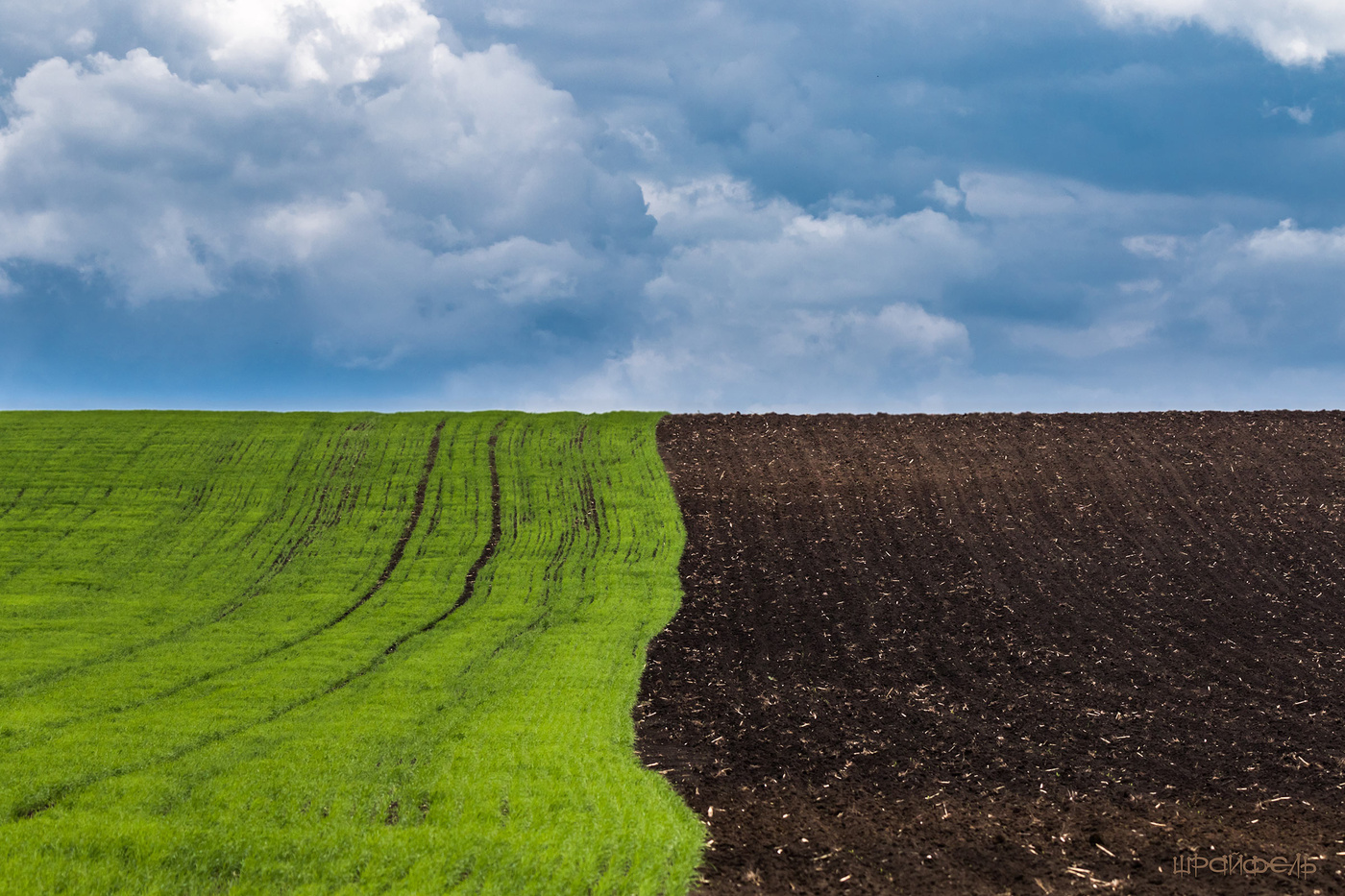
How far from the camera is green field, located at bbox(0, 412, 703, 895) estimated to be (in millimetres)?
10695

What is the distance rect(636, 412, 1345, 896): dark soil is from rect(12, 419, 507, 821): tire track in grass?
20.1ft

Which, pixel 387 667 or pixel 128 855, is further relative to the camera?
pixel 387 667

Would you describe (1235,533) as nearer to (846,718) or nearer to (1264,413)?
(1264,413)

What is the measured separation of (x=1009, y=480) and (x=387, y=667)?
23.5 m

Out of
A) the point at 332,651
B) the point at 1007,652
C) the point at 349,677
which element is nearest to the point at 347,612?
the point at 332,651

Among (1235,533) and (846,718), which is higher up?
(1235,533)

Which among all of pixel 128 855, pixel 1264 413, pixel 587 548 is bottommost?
pixel 128 855

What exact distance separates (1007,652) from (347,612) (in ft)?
54.0

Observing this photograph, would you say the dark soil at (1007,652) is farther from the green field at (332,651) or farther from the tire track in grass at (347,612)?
the tire track in grass at (347,612)

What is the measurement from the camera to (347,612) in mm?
23672

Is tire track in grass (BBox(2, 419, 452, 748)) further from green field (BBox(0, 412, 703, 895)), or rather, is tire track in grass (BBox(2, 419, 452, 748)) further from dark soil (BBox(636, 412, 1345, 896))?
dark soil (BBox(636, 412, 1345, 896))

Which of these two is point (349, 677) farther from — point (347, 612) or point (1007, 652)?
point (1007, 652)

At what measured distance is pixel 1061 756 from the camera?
14297mm

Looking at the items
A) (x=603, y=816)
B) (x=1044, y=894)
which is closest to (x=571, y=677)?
(x=603, y=816)
